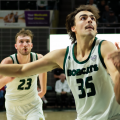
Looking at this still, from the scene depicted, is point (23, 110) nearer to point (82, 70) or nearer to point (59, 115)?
point (82, 70)

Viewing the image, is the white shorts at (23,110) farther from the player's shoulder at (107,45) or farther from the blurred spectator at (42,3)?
the blurred spectator at (42,3)

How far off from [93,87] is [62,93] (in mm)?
6502

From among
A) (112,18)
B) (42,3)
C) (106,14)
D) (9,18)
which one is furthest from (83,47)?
(42,3)

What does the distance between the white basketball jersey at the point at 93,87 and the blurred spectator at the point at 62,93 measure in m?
6.28

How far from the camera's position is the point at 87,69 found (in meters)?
2.07

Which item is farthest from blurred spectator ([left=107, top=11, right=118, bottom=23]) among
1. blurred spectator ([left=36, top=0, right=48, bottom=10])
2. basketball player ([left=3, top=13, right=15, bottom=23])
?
basketball player ([left=3, top=13, right=15, bottom=23])

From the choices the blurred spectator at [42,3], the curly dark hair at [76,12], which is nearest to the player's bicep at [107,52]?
the curly dark hair at [76,12]

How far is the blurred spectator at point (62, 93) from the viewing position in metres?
8.41

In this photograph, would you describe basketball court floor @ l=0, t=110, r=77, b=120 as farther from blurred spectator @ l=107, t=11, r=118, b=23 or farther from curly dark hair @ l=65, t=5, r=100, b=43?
blurred spectator @ l=107, t=11, r=118, b=23

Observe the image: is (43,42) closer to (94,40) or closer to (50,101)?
(50,101)

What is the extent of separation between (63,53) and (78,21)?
17.0 inches

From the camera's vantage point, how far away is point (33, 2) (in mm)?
10625

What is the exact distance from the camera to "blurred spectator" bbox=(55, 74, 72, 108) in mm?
8414

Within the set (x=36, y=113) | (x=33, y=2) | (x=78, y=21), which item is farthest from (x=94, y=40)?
(x=33, y=2)
